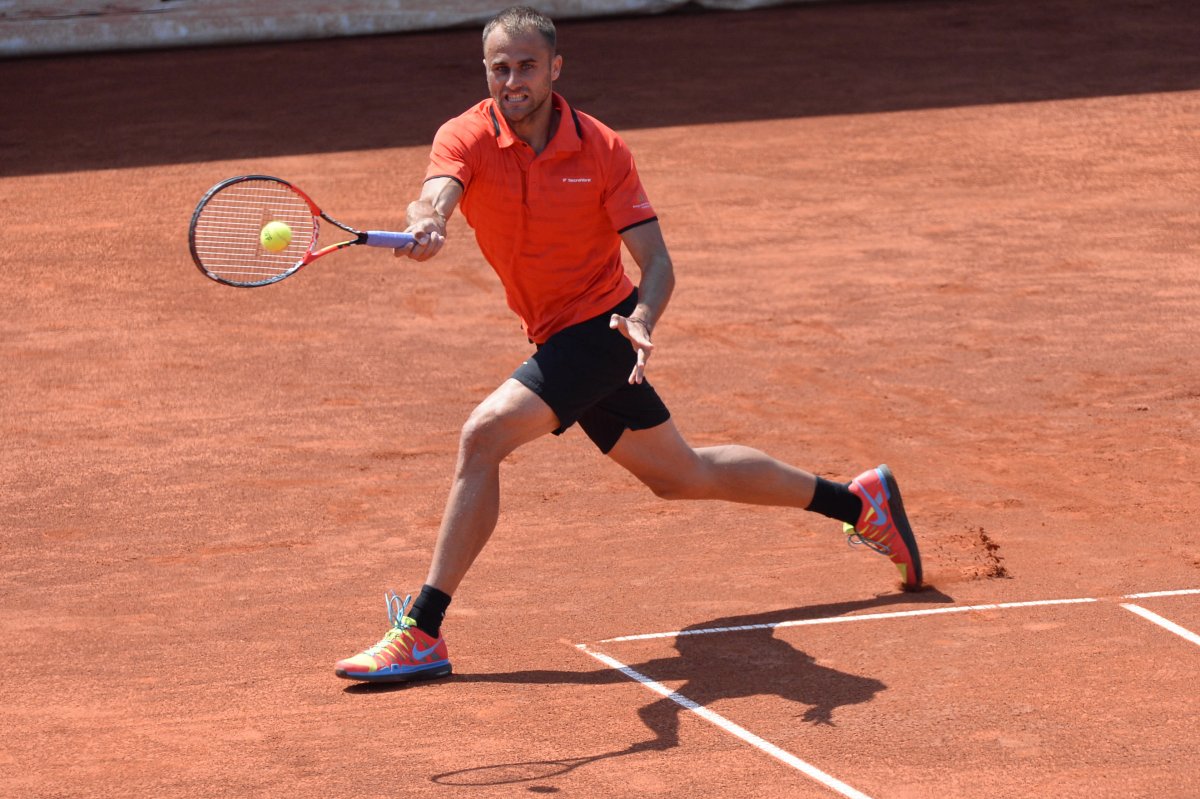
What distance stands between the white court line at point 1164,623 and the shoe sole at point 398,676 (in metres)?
2.39

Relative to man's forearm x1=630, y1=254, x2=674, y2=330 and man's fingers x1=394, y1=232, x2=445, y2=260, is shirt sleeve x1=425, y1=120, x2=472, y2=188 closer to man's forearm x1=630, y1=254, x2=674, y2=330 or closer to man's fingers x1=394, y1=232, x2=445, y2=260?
man's fingers x1=394, y1=232, x2=445, y2=260

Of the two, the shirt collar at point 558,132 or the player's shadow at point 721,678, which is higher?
the shirt collar at point 558,132

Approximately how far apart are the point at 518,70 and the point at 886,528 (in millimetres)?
2173

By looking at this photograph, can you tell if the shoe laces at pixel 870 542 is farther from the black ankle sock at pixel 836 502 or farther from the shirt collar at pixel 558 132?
the shirt collar at pixel 558 132

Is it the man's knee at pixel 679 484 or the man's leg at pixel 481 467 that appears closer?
the man's leg at pixel 481 467

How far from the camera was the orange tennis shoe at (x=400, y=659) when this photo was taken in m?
5.49

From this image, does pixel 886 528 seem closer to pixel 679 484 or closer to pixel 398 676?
pixel 679 484

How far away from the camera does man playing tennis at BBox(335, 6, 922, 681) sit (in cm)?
541

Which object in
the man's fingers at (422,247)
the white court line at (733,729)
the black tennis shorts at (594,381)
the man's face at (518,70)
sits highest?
the man's face at (518,70)

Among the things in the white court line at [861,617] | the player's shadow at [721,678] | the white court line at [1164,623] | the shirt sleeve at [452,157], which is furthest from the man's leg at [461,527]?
the white court line at [1164,623]

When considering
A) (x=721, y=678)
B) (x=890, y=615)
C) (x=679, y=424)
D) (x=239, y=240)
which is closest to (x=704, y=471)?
(x=721, y=678)

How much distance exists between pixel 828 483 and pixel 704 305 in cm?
431

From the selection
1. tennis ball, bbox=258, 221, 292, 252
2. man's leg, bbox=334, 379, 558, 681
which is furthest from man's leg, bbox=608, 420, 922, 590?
tennis ball, bbox=258, 221, 292, 252

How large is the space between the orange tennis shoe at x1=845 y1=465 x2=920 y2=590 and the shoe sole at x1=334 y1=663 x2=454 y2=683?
1678mm
